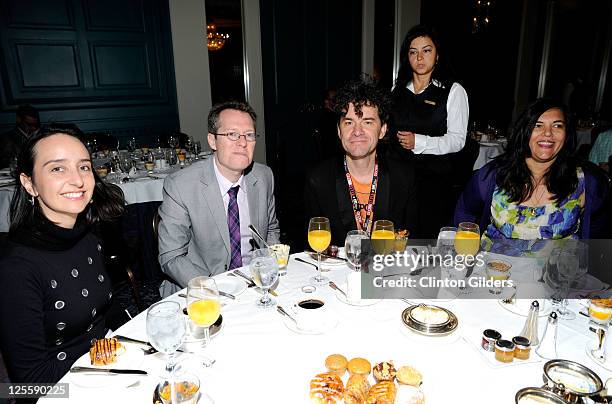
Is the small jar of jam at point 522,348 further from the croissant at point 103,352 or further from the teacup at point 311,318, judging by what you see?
the croissant at point 103,352

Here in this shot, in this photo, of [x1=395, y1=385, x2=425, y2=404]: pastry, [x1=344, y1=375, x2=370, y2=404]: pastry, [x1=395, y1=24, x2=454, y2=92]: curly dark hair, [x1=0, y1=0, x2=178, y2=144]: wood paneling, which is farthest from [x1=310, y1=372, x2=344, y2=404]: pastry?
[x1=0, y1=0, x2=178, y2=144]: wood paneling

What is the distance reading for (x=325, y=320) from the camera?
50.2 inches

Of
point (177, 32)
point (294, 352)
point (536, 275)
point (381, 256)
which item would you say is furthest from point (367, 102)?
point (177, 32)

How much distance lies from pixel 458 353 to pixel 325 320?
40 cm

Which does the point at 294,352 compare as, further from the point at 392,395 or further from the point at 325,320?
the point at 392,395

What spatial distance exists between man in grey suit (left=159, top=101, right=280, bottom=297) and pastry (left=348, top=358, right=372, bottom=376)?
3.79 feet

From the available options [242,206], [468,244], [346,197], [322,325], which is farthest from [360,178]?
[322,325]

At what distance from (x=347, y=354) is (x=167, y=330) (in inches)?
20.0

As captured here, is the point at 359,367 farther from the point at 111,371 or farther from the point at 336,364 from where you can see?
the point at 111,371

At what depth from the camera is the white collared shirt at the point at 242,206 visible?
222 cm

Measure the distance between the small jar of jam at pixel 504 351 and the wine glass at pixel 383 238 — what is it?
1.97 ft

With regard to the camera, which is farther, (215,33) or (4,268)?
(215,33)

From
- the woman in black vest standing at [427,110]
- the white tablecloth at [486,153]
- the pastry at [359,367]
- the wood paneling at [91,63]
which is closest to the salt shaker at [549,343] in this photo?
the pastry at [359,367]

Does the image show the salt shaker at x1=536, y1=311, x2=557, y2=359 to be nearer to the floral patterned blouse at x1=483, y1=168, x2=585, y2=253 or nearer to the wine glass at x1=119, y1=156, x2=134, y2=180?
the floral patterned blouse at x1=483, y1=168, x2=585, y2=253
